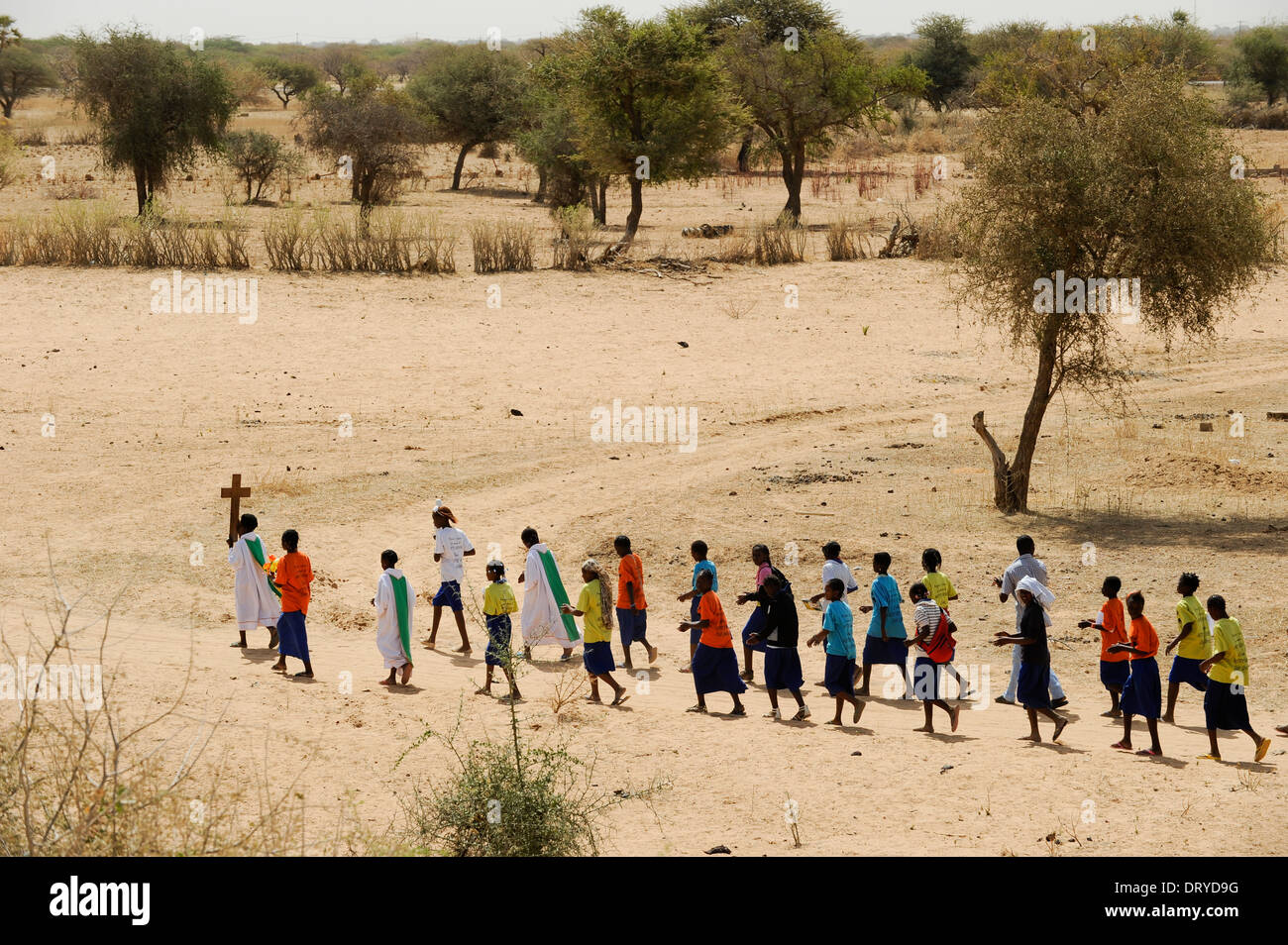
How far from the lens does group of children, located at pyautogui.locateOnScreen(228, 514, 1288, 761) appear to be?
30.2 ft

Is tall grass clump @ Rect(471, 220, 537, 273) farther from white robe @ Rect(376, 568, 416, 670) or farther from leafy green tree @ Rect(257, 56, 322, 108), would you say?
leafy green tree @ Rect(257, 56, 322, 108)

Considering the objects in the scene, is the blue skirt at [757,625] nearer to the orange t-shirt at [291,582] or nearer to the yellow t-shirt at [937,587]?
the yellow t-shirt at [937,587]

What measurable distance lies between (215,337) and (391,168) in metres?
16.9

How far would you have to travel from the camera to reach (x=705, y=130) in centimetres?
3344

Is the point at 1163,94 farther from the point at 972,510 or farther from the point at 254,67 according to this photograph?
the point at 254,67

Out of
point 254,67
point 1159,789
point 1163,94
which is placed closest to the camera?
point 1159,789

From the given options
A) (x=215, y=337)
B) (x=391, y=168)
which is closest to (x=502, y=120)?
(x=391, y=168)

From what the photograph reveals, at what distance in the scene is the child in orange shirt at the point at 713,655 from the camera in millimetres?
10219

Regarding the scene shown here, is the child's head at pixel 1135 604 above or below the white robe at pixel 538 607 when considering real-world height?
above

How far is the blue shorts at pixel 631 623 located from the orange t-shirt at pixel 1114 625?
3.80 metres

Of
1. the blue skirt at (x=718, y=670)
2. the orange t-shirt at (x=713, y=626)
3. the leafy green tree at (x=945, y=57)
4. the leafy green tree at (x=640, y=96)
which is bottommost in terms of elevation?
the blue skirt at (x=718, y=670)

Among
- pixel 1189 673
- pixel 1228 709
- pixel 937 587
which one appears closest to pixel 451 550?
pixel 937 587

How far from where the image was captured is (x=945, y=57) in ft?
220

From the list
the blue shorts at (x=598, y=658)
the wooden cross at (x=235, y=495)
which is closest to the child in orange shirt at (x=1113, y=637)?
the blue shorts at (x=598, y=658)
